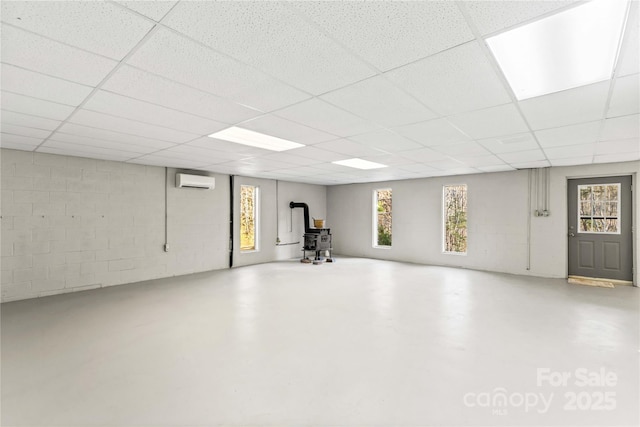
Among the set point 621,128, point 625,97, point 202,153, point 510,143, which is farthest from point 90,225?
point 621,128

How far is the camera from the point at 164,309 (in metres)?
3.83

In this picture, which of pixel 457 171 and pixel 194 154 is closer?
pixel 194 154

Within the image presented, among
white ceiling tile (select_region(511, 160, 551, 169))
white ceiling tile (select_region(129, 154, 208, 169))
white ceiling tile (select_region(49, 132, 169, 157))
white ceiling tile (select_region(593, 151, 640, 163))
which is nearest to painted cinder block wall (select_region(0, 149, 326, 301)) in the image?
white ceiling tile (select_region(129, 154, 208, 169))

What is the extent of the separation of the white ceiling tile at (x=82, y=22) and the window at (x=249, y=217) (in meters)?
5.87

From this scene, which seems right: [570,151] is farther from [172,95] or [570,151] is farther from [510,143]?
[172,95]

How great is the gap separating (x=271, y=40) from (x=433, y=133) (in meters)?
2.35

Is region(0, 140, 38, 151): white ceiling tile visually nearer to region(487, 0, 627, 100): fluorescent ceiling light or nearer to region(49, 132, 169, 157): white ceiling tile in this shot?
region(49, 132, 169, 157): white ceiling tile

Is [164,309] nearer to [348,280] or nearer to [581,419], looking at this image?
[348,280]

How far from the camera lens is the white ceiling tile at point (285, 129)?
9.61 feet

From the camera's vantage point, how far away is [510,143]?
12.5 ft

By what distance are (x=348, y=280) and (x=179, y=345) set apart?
326 centimetres

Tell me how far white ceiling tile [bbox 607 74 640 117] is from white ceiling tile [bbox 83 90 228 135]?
3.20m

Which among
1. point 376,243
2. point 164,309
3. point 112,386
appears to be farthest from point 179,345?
point 376,243

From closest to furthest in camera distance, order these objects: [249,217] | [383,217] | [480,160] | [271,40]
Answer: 1. [271,40]
2. [480,160]
3. [249,217]
4. [383,217]
